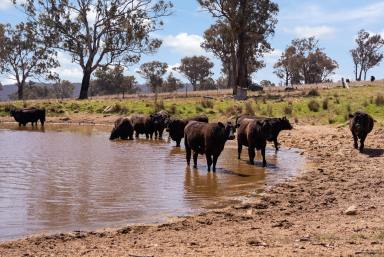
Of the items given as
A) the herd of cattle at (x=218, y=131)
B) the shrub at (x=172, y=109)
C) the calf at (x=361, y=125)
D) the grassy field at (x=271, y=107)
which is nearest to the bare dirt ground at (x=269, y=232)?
the herd of cattle at (x=218, y=131)

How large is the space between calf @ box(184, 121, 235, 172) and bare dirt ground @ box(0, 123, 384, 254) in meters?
2.84

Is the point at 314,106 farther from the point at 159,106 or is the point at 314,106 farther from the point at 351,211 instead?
the point at 351,211

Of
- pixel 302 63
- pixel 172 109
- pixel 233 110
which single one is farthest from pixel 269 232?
pixel 302 63

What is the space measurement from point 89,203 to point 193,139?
18.8 ft

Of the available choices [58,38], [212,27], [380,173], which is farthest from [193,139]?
[212,27]

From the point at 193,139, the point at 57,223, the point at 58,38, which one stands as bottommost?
the point at 57,223

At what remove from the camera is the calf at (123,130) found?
26094 millimetres

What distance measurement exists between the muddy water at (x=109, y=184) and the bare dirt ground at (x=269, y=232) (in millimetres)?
674

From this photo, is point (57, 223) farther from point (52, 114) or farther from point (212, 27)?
point (212, 27)

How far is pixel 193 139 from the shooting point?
51.9 ft

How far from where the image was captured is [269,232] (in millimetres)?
8133

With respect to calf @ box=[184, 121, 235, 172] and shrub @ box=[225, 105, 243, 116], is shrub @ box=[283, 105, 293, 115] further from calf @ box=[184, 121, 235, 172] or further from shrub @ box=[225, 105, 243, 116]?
calf @ box=[184, 121, 235, 172]

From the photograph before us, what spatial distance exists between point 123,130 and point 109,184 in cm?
1373

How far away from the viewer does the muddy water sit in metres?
9.45
